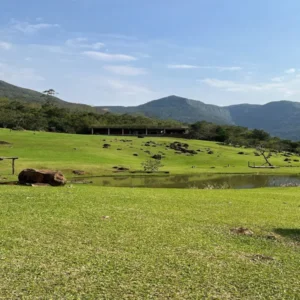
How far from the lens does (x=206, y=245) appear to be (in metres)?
10.7

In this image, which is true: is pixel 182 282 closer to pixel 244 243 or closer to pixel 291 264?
pixel 291 264

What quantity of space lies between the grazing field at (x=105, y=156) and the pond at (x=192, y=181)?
4.82 m

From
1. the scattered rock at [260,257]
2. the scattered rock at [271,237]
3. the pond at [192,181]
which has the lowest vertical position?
the pond at [192,181]

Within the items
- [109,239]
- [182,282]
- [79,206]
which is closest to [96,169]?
[79,206]

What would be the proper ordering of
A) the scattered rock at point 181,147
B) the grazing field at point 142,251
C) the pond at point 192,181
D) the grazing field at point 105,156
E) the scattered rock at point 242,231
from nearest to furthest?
1. the grazing field at point 142,251
2. the scattered rock at point 242,231
3. the pond at point 192,181
4. the grazing field at point 105,156
5. the scattered rock at point 181,147

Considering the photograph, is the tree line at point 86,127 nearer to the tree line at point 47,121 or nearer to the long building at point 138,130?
the tree line at point 47,121

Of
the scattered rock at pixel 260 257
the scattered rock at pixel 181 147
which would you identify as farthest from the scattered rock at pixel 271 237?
the scattered rock at pixel 181 147

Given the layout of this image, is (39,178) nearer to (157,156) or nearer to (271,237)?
(271,237)

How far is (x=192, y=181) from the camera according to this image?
51281 mm

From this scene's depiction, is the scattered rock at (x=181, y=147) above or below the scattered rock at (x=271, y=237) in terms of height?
below

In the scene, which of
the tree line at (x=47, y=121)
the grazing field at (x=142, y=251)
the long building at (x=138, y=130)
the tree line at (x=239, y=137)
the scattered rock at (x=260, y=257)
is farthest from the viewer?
the long building at (x=138, y=130)

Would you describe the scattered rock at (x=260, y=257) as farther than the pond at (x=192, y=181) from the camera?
No

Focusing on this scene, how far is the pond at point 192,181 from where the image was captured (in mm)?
44719

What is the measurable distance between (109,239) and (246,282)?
433 centimetres
